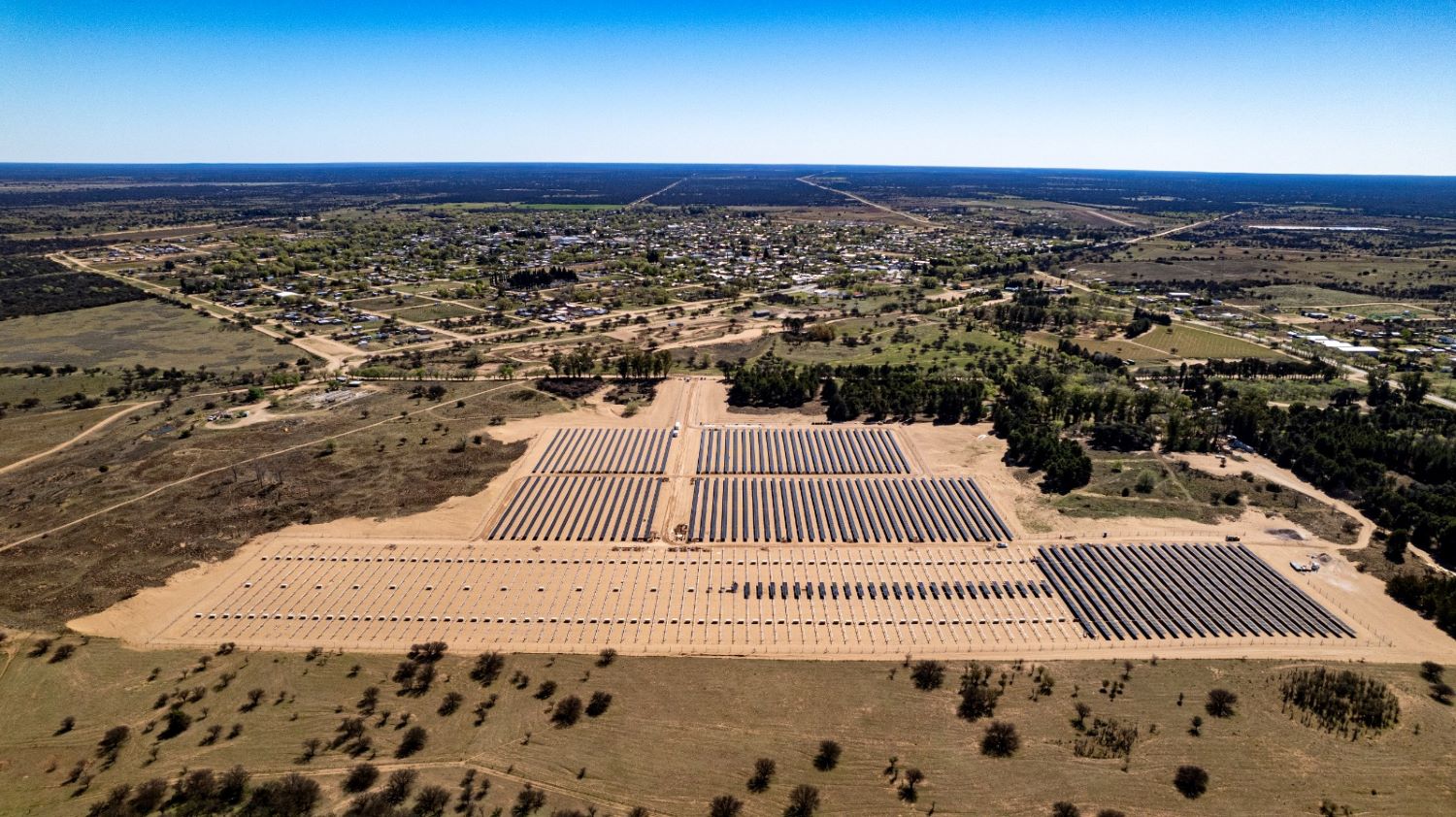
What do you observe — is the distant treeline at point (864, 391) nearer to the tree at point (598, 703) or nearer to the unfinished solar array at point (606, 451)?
the unfinished solar array at point (606, 451)

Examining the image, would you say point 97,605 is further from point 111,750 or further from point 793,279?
point 793,279

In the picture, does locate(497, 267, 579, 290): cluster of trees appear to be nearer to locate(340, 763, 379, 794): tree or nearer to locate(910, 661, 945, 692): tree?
locate(340, 763, 379, 794): tree

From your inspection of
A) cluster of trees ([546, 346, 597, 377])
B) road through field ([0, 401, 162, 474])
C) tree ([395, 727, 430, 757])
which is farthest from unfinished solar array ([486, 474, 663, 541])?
road through field ([0, 401, 162, 474])

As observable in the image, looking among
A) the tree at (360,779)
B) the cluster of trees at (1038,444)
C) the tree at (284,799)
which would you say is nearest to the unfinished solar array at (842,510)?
the cluster of trees at (1038,444)

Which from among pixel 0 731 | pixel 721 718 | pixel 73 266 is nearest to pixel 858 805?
pixel 721 718

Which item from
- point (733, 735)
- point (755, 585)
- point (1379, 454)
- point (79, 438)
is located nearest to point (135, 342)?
point (79, 438)
